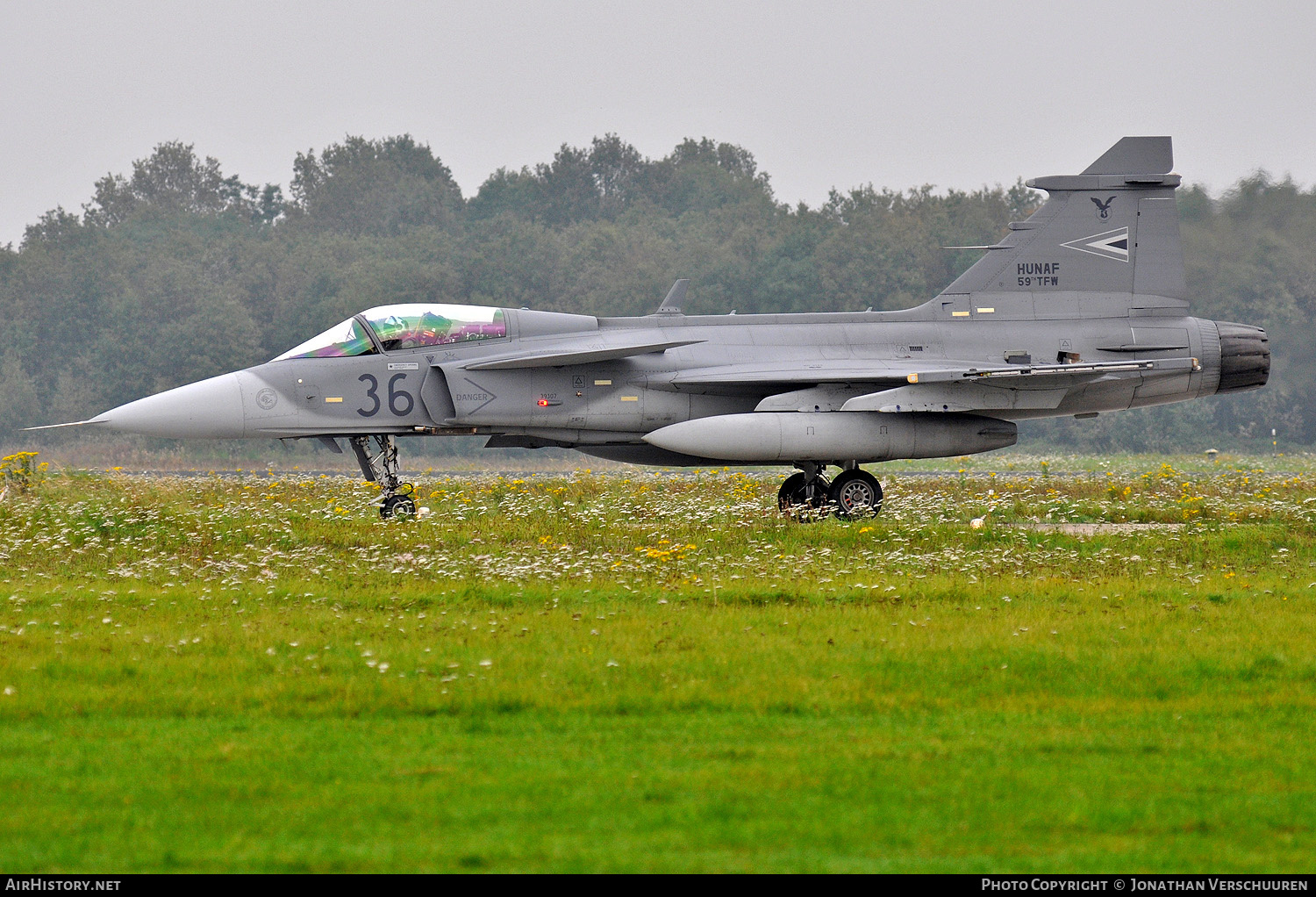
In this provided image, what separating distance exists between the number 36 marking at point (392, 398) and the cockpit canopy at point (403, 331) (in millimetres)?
345

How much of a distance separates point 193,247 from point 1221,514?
49.7 metres

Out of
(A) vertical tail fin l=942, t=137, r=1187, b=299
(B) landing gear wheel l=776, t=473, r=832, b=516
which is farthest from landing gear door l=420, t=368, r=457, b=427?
(A) vertical tail fin l=942, t=137, r=1187, b=299

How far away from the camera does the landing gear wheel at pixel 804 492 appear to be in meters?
16.4

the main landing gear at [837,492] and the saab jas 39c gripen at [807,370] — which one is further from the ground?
the saab jas 39c gripen at [807,370]

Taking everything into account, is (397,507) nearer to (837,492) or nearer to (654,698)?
(837,492)

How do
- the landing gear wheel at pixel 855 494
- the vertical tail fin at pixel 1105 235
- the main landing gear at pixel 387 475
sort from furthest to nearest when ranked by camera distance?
the vertical tail fin at pixel 1105 235, the landing gear wheel at pixel 855 494, the main landing gear at pixel 387 475

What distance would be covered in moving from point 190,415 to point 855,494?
26.2 feet

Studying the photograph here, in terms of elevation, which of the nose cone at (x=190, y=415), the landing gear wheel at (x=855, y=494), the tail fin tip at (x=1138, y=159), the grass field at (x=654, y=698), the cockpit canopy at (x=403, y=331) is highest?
the tail fin tip at (x=1138, y=159)

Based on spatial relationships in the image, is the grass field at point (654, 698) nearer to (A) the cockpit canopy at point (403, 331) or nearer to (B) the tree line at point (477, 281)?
(A) the cockpit canopy at point (403, 331)

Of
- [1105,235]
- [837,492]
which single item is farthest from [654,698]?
[1105,235]

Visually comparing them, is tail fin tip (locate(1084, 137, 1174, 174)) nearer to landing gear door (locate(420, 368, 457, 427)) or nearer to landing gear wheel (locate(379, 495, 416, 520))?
landing gear door (locate(420, 368, 457, 427))

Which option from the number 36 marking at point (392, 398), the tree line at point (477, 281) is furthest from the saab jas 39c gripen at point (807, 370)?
the tree line at point (477, 281)

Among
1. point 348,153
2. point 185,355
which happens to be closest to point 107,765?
point 185,355

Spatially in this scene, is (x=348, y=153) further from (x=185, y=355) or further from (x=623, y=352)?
(x=623, y=352)
